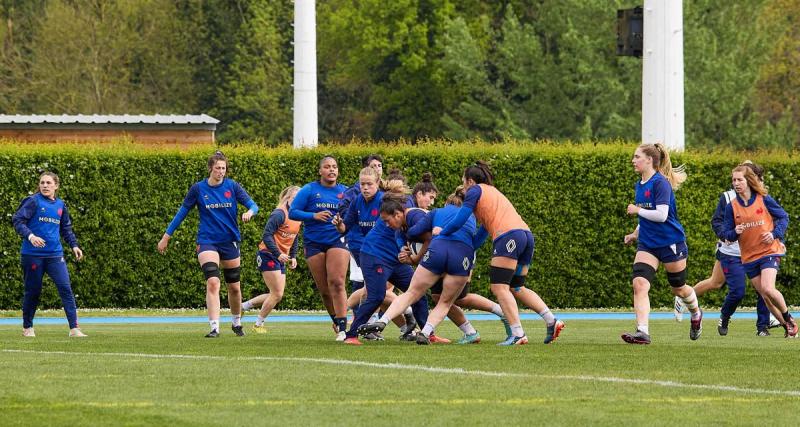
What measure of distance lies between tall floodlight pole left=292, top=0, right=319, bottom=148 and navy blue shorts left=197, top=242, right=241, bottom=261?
41.5 ft

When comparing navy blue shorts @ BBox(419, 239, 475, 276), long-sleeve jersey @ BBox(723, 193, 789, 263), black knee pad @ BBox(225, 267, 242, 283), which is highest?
long-sleeve jersey @ BBox(723, 193, 789, 263)

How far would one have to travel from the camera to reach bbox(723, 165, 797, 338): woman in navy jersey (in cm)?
1673

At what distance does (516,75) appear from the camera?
58562 millimetres

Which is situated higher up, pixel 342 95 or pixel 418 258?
pixel 342 95

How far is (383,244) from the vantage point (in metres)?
14.9

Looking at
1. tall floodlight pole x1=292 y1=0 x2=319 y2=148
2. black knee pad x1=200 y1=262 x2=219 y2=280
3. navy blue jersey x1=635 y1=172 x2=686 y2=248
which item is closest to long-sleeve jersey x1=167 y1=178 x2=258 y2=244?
black knee pad x1=200 y1=262 x2=219 y2=280

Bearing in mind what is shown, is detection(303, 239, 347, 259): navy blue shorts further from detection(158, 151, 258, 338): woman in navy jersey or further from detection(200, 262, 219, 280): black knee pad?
detection(200, 262, 219, 280): black knee pad

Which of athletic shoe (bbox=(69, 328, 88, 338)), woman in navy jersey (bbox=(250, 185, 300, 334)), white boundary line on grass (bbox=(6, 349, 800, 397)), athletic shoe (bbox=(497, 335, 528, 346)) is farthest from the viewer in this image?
woman in navy jersey (bbox=(250, 185, 300, 334))

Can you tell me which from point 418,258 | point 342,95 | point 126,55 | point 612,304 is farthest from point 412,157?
point 342,95

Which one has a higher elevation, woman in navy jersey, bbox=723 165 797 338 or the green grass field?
woman in navy jersey, bbox=723 165 797 338

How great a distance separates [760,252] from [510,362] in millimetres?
5249

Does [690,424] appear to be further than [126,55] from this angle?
No

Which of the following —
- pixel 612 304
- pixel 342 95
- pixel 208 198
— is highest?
pixel 342 95

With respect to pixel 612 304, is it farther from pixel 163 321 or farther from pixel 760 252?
pixel 760 252
